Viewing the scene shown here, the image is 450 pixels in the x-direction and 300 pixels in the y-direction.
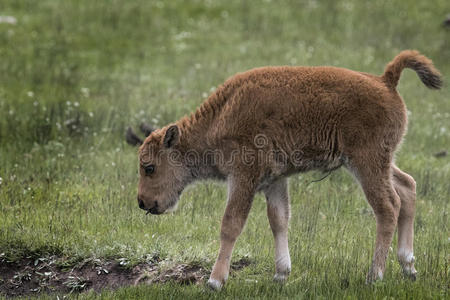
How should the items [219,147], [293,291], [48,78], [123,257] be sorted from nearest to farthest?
[293,291] → [219,147] → [123,257] → [48,78]

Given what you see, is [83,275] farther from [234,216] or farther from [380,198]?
[380,198]

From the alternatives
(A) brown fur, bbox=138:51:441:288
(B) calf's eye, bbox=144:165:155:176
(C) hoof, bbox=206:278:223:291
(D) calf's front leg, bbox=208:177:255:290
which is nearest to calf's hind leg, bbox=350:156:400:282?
(A) brown fur, bbox=138:51:441:288

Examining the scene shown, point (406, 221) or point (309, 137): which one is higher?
point (309, 137)

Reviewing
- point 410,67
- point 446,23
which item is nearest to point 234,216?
point 410,67

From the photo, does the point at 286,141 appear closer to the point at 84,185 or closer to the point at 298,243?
the point at 298,243

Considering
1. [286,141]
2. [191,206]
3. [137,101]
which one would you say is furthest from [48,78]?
[286,141]

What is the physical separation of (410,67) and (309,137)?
4.35ft

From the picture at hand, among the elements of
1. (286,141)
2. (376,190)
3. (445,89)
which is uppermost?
(286,141)

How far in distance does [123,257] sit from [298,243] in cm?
202

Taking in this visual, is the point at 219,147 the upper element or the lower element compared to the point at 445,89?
upper

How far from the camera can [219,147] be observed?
7.04m

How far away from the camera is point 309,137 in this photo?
668 cm

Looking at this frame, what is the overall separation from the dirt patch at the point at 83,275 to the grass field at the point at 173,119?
0.10 metres

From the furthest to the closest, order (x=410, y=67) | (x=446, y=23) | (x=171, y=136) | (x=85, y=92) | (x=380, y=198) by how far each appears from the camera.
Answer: (x=446, y=23)
(x=85, y=92)
(x=171, y=136)
(x=410, y=67)
(x=380, y=198)
